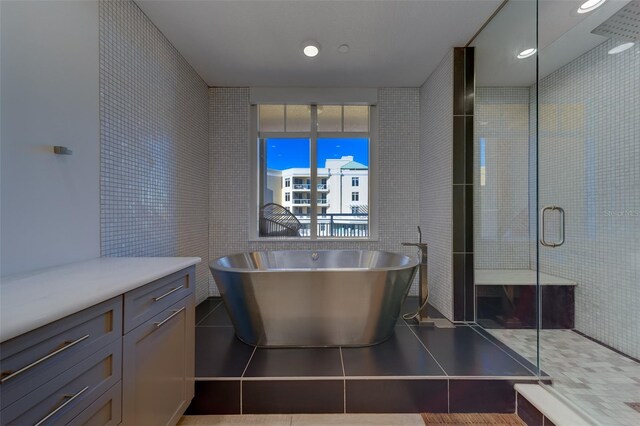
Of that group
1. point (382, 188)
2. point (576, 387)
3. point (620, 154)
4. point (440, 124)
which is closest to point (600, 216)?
point (620, 154)

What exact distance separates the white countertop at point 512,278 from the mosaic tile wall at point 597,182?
0.07 m

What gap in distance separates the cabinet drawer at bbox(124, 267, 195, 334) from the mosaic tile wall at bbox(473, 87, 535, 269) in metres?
2.34

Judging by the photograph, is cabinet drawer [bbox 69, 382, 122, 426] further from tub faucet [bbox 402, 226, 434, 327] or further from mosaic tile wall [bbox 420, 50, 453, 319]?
mosaic tile wall [bbox 420, 50, 453, 319]

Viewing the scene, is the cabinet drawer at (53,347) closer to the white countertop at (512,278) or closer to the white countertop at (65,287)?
the white countertop at (65,287)

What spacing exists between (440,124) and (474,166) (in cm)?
58

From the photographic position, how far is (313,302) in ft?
6.48

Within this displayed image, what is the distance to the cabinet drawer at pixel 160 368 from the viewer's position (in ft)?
3.39

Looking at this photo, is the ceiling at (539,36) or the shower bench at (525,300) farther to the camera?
the shower bench at (525,300)

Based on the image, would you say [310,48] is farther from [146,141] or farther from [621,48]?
[621,48]

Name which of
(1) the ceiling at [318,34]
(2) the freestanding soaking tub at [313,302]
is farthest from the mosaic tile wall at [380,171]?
(2) the freestanding soaking tub at [313,302]

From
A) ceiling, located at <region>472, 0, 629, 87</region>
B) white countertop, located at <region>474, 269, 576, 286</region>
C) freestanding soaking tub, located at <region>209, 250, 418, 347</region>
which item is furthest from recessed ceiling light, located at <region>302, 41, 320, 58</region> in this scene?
white countertop, located at <region>474, 269, 576, 286</region>

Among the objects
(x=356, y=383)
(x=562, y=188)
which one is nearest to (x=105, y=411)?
(x=356, y=383)

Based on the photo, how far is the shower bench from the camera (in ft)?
6.85

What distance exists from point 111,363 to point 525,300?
261cm
